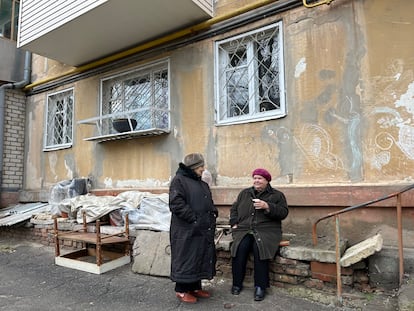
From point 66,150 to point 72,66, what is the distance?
6.03ft

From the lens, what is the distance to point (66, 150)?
7684 mm

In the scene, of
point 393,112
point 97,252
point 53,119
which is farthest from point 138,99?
point 393,112

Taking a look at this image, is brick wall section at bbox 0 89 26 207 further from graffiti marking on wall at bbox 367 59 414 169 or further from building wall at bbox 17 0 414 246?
graffiti marking on wall at bbox 367 59 414 169

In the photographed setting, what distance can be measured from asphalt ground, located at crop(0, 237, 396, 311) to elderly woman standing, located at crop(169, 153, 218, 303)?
0.32 m

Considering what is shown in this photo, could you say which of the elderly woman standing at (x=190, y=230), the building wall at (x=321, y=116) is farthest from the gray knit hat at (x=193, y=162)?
the building wall at (x=321, y=116)

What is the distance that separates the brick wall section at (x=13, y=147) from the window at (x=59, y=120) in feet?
3.12

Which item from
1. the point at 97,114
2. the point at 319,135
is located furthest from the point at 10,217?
the point at 319,135

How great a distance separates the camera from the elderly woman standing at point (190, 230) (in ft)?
11.0

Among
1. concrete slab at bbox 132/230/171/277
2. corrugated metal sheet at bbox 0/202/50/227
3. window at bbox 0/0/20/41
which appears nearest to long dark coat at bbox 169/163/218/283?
concrete slab at bbox 132/230/171/277

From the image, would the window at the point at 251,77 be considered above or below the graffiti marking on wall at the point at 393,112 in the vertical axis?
above

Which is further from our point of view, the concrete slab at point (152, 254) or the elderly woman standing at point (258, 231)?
the concrete slab at point (152, 254)

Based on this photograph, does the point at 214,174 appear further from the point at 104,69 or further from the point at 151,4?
the point at 104,69

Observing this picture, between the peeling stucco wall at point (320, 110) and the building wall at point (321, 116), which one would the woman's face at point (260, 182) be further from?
the peeling stucco wall at point (320, 110)

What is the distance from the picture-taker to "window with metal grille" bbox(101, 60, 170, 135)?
243 inches
